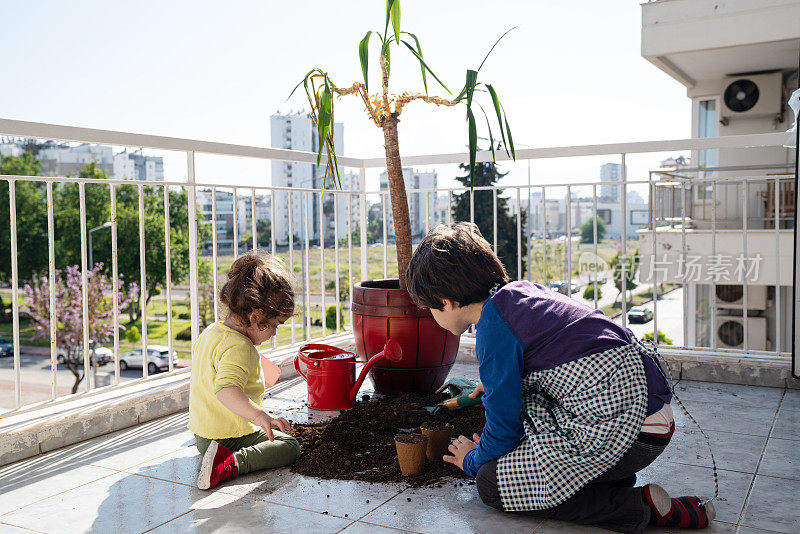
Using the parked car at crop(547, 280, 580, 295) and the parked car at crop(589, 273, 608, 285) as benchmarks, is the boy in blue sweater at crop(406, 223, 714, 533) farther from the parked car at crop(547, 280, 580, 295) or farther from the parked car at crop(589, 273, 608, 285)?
the parked car at crop(589, 273, 608, 285)

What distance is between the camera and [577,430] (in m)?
1.64

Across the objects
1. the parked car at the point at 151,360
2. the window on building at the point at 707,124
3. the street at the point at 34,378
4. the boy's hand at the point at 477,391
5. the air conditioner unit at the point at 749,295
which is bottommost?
the street at the point at 34,378

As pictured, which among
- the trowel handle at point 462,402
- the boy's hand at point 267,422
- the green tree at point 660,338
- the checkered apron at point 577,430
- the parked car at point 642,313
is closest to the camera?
the checkered apron at point 577,430

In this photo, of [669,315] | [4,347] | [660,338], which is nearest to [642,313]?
[669,315]

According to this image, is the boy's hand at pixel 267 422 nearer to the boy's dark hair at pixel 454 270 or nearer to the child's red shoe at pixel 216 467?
the child's red shoe at pixel 216 467

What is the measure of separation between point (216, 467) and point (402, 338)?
1.07 metres

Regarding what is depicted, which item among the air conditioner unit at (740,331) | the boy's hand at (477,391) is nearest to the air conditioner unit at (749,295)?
the air conditioner unit at (740,331)

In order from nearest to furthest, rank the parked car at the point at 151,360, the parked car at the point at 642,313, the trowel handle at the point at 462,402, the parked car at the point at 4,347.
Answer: the trowel handle at the point at 462,402 → the parked car at the point at 151,360 → the parked car at the point at 642,313 → the parked car at the point at 4,347

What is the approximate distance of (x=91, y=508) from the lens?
6.05 ft

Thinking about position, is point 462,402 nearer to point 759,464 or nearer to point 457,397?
point 457,397

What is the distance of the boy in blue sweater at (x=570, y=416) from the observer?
1.63 metres

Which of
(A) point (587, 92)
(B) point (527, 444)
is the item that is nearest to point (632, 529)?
(B) point (527, 444)

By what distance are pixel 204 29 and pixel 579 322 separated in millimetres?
68311

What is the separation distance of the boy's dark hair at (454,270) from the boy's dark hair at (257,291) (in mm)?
509
